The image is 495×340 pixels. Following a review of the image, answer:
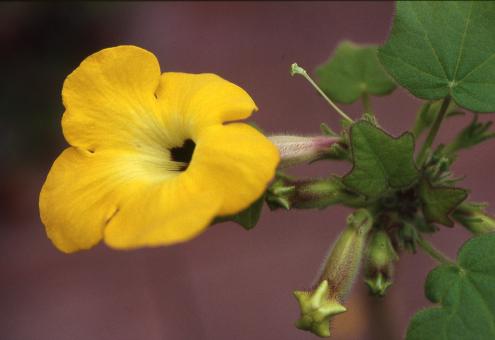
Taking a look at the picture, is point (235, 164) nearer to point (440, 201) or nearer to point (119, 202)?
point (119, 202)

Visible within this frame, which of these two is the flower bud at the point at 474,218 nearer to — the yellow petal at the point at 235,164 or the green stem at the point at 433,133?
the green stem at the point at 433,133

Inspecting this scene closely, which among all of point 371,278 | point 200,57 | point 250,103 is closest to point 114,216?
point 250,103

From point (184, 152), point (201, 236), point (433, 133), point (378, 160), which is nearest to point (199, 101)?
point (184, 152)

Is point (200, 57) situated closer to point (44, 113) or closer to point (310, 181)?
point (44, 113)

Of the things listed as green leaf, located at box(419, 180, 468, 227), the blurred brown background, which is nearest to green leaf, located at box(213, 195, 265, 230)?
green leaf, located at box(419, 180, 468, 227)

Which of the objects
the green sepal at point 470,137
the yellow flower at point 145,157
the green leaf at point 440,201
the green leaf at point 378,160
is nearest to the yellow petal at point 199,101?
the yellow flower at point 145,157
